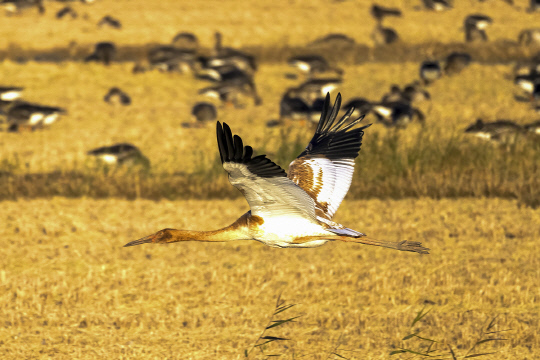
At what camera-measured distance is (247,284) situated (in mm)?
10547

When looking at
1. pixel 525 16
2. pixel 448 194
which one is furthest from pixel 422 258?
pixel 525 16

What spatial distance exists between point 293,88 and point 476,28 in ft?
43.2

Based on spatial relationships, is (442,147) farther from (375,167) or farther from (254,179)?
(254,179)

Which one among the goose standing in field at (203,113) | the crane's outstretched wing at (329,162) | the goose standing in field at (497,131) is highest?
the goose standing in field at (203,113)

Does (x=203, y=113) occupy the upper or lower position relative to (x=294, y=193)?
upper

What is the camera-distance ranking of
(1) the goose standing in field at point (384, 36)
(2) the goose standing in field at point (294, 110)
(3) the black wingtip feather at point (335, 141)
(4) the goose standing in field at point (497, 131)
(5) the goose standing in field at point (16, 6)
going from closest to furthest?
(3) the black wingtip feather at point (335, 141), (4) the goose standing in field at point (497, 131), (2) the goose standing in field at point (294, 110), (1) the goose standing in field at point (384, 36), (5) the goose standing in field at point (16, 6)

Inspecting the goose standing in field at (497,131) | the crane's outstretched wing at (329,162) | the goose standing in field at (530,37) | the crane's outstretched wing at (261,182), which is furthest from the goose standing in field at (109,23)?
the crane's outstretched wing at (261,182)

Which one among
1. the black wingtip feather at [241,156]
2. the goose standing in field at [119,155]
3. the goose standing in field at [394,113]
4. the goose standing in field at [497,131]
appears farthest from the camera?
the goose standing in field at [394,113]

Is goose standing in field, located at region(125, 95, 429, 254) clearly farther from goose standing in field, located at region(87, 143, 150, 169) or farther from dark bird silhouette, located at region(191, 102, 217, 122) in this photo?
dark bird silhouette, located at region(191, 102, 217, 122)

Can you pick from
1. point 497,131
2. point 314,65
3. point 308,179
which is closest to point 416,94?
point 314,65

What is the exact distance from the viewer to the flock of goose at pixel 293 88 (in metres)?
20.8

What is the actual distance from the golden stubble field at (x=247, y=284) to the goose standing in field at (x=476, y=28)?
21.4 m

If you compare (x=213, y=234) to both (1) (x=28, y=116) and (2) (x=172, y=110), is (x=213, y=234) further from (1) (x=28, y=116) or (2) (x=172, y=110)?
(2) (x=172, y=110)

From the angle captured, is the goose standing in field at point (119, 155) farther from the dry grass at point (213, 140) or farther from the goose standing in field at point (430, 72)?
the goose standing in field at point (430, 72)
